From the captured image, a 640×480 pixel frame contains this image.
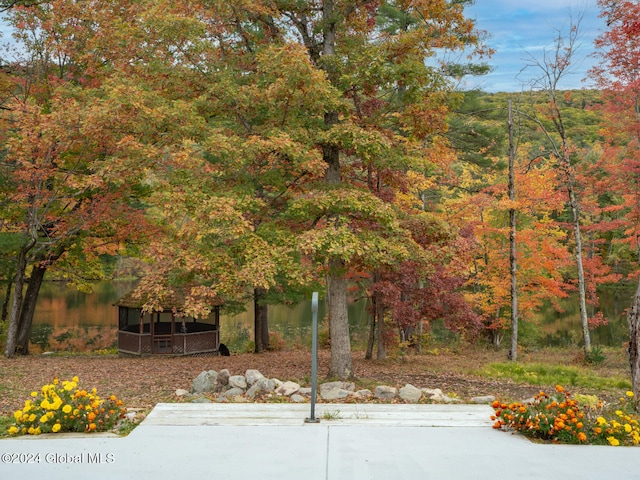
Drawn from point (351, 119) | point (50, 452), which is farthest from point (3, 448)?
point (351, 119)

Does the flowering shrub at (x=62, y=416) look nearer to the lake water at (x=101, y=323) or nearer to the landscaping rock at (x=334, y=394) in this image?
the landscaping rock at (x=334, y=394)

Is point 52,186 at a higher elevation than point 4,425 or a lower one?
higher

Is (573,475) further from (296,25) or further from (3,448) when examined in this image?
(296,25)

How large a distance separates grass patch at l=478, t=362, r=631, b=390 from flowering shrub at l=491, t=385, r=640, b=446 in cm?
631

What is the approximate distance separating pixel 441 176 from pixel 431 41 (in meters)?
10.4

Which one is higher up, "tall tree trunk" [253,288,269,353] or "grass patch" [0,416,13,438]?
"grass patch" [0,416,13,438]

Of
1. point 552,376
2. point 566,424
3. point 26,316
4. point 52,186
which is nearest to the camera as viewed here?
point 566,424

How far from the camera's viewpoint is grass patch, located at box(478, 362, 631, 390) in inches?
457

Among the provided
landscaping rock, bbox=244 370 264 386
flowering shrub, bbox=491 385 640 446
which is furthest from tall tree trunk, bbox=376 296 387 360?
flowering shrub, bbox=491 385 640 446

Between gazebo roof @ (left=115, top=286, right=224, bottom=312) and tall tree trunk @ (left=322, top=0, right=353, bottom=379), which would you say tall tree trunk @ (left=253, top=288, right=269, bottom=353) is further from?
tall tree trunk @ (left=322, top=0, right=353, bottom=379)

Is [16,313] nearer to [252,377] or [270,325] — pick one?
[252,377]

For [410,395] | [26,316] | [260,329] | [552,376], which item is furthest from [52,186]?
[552,376]

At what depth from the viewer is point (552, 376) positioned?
484 inches

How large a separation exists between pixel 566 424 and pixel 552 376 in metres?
7.56
